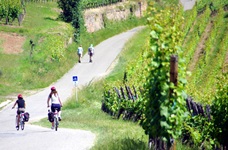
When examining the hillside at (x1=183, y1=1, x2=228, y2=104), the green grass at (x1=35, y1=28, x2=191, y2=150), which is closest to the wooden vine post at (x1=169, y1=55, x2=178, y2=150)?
the green grass at (x1=35, y1=28, x2=191, y2=150)

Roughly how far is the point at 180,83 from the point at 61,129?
1289 cm

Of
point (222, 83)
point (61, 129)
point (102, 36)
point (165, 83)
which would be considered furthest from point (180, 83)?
point (102, 36)

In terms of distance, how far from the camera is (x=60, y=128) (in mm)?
26484

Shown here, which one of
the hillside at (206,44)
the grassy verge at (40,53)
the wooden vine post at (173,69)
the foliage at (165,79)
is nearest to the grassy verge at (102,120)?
the foliage at (165,79)

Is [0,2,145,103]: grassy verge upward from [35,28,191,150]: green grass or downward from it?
upward

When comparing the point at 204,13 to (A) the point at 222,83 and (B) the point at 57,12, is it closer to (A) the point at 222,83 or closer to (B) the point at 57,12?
(B) the point at 57,12

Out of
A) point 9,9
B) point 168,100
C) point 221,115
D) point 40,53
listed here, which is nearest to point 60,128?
point 221,115

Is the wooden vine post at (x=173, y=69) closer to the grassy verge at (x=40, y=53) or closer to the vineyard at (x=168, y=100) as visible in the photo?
the vineyard at (x=168, y=100)

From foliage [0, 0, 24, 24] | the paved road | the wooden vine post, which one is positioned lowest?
the paved road

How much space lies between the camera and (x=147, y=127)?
14969 millimetres

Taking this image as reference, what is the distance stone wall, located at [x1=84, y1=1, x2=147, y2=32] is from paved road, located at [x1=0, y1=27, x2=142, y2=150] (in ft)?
8.45

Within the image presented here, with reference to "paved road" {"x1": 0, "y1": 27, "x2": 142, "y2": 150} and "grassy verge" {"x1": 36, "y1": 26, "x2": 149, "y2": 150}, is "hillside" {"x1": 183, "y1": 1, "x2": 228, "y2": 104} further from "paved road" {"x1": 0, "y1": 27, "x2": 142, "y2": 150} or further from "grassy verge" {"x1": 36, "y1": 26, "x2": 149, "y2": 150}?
"paved road" {"x1": 0, "y1": 27, "x2": 142, "y2": 150}

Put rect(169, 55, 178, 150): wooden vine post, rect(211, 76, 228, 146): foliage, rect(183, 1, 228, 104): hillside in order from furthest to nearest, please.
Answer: rect(183, 1, 228, 104): hillside < rect(211, 76, 228, 146): foliage < rect(169, 55, 178, 150): wooden vine post

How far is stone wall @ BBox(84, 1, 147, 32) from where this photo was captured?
216 ft
